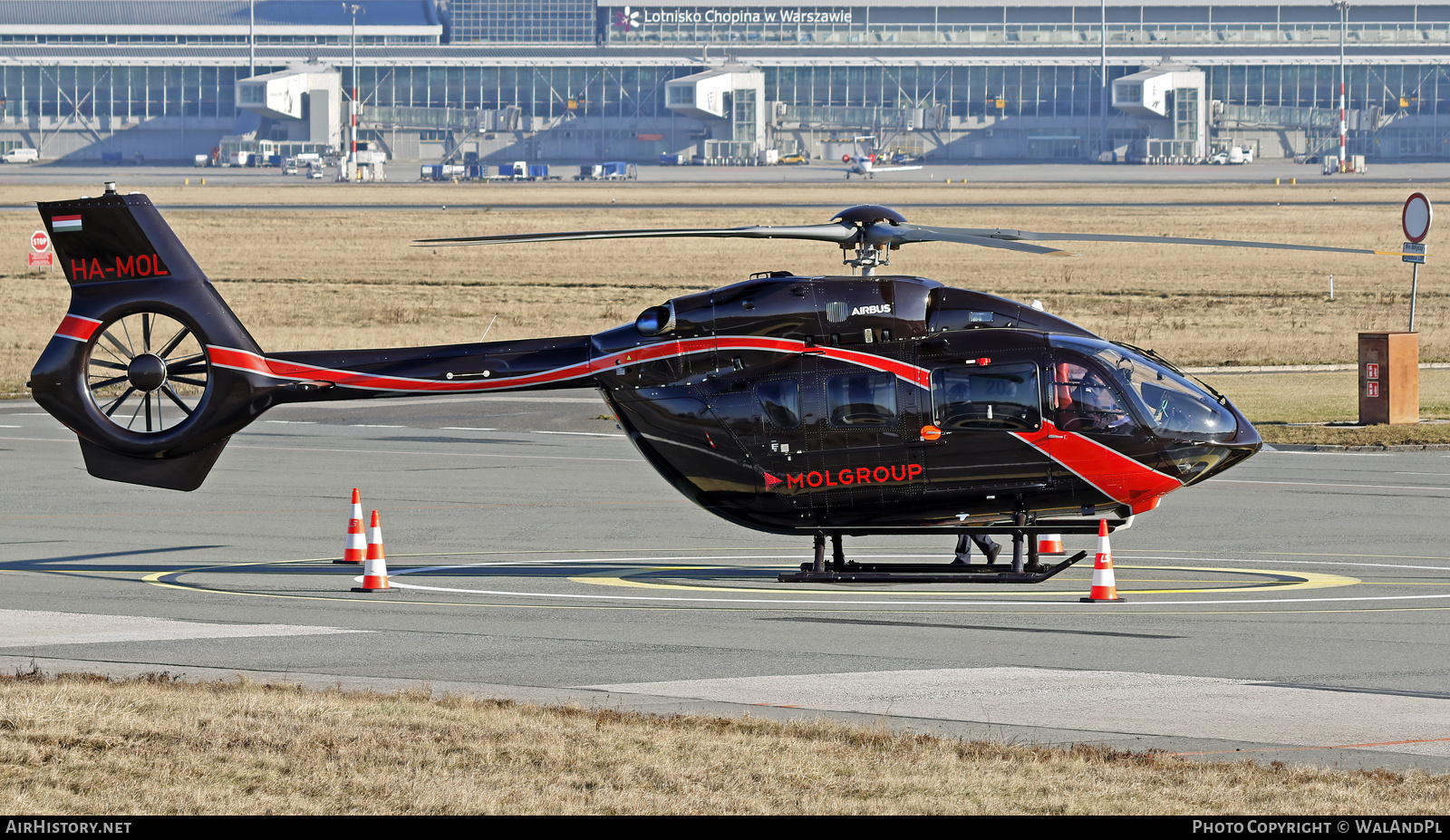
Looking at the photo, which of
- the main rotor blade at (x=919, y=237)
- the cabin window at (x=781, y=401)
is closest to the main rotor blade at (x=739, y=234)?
the main rotor blade at (x=919, y=237)

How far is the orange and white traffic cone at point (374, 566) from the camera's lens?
1556 centimetres

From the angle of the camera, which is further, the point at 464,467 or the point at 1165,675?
the point at 464,467

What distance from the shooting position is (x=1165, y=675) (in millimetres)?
11578

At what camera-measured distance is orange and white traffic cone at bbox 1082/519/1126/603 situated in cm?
1455

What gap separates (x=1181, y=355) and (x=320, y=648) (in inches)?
1196

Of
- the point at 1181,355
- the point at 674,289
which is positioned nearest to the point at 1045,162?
the point at 674,289

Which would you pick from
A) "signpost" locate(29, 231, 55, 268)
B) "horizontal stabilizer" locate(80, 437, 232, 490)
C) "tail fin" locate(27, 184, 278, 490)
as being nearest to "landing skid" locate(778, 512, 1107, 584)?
"tail fin" locate(27, 184, 278, 490)

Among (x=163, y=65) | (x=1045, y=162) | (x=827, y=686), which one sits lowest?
(x=827, y=686)

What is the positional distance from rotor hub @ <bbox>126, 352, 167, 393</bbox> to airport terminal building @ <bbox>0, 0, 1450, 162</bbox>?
149 meters

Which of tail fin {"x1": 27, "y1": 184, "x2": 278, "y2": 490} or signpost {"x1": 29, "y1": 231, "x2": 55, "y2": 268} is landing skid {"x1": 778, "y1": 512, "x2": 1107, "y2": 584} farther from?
signpost {"x1": 29, "y1": 231, "x2": 55, "y2": 268}

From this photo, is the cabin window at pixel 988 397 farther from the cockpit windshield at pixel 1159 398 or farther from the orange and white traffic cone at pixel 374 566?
the orange and white traffic cone at pixel 374 566

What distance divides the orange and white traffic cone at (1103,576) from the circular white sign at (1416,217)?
16721 mm
